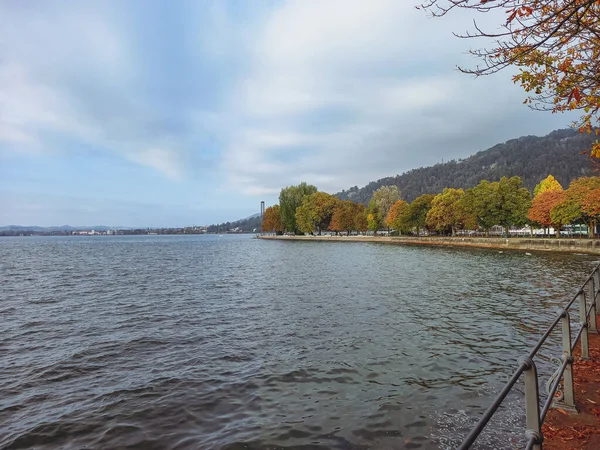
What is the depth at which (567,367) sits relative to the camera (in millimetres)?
5816

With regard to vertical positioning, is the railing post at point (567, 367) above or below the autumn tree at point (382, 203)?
below

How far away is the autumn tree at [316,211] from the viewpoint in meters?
129

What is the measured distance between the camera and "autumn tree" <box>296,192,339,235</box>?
129 m

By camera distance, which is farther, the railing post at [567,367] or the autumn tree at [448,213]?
the autumn tree at [448,213]

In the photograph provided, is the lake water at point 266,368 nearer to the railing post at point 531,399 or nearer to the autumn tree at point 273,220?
the railing post at point 531,399

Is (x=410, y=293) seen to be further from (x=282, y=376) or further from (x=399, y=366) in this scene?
(x=282, y=376)

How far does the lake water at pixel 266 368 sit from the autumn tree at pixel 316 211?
348 ft

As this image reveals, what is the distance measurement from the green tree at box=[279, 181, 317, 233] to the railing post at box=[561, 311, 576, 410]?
13203cm

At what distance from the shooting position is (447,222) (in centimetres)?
8919

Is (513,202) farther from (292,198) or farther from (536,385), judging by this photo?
(536,385)

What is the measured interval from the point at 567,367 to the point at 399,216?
326 ft

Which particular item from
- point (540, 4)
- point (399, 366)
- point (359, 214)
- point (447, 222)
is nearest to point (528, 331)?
point (399, 366)

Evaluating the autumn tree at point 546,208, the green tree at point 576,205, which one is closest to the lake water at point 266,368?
the green tree at point 576,205

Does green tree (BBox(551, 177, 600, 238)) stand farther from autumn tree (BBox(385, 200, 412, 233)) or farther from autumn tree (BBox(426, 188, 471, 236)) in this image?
autumn tree (BBox(385, 200, 412, 233))
